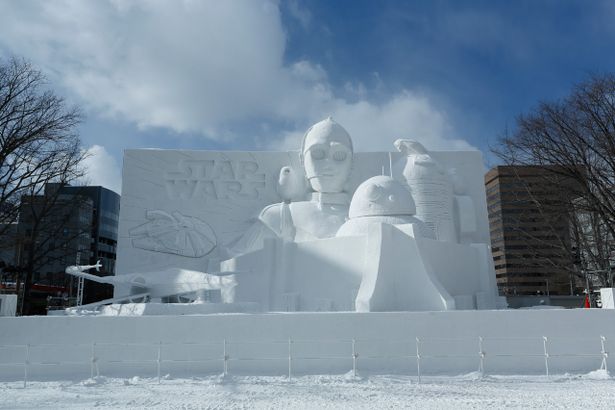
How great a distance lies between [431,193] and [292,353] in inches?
331

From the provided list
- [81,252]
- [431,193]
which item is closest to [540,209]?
[431,193]

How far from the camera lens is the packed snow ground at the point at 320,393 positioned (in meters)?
6.54

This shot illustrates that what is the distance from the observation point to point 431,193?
627 inches

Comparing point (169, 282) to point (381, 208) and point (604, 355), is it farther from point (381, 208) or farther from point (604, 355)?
point (604, 355)

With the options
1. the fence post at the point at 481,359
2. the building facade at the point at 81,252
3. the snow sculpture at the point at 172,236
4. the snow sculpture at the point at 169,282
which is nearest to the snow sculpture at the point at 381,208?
the snow sculpture at the point at 169,282

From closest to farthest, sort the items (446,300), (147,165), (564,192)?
(446,300)
(564,192)
(147,165)

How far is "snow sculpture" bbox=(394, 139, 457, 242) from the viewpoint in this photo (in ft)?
51.8

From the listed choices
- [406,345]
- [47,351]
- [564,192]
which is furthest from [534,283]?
[47,351]

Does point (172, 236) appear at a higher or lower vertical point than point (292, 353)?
higher

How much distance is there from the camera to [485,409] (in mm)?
6129

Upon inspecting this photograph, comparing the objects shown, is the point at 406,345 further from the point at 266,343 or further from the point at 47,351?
the point at 47,351

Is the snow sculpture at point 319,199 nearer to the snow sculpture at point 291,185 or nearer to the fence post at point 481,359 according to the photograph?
the snow sculpture at point 291,185

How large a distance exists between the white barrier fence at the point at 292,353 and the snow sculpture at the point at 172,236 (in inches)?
304

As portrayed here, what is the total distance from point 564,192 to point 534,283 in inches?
1630
